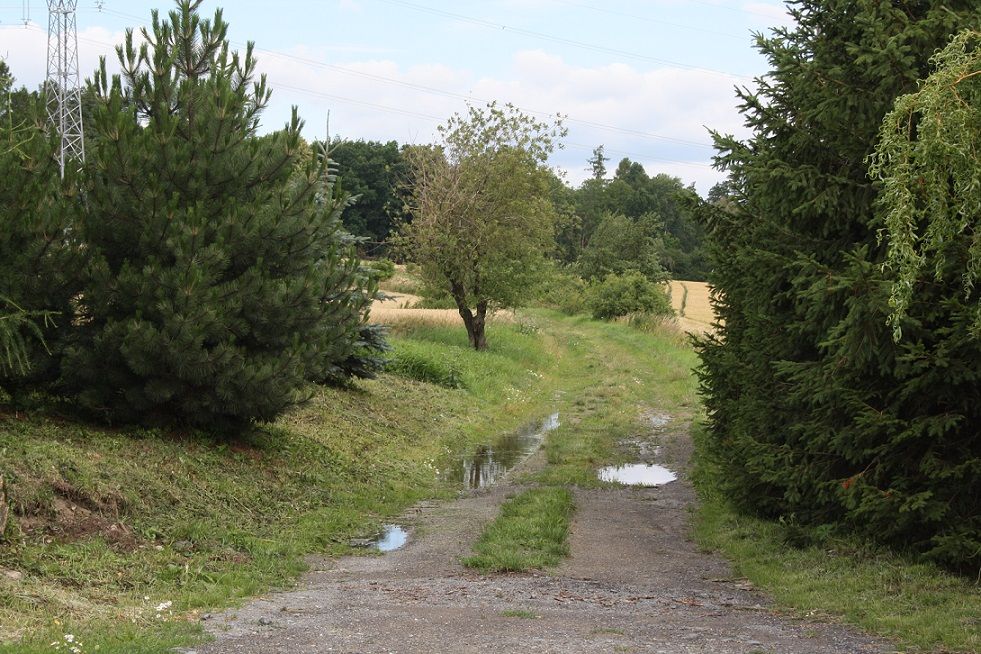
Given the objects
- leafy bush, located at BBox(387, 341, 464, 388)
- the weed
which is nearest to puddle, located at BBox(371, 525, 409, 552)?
the weed

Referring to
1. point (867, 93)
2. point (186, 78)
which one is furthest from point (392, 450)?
point (867, 93)

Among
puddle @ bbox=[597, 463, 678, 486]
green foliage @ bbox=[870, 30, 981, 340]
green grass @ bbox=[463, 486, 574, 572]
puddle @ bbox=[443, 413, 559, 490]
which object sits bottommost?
puddle @ bbox=[443, 413, 559, 490]

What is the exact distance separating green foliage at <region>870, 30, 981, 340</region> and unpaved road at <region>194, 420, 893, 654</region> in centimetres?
292

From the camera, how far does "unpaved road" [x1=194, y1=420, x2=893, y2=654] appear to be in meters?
6.88

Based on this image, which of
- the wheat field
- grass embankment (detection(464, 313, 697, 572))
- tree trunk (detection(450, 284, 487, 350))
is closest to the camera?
grass embankment (detection(464, 313, 697, 572))

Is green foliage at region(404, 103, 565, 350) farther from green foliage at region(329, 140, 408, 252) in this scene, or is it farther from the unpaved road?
green foliage at region(329, 140, 408, 252)

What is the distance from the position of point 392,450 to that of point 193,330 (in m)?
6.80

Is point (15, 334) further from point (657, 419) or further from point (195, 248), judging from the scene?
point (657, 419)

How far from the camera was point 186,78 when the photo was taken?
12594mm

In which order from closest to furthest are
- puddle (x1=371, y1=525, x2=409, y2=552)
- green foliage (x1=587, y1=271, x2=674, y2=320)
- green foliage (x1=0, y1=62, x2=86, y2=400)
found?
green foliage (x1=0, y1=62, x2=86, y2=400) < puddle (x1=371, y1=525, x2=409, y2=552) < green foliage (x1=587, y1=271, x2=674, y2=320)

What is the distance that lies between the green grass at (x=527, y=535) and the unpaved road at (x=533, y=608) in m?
0.22

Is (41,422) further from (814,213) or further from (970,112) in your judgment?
(970,112)

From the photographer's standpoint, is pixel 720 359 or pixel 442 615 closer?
pixel 442 615

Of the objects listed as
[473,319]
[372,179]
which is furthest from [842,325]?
[372,179]
